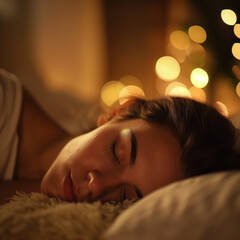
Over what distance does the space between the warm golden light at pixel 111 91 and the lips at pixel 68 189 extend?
2.43 m

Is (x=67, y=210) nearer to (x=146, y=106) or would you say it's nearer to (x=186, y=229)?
(x=186, y=229)

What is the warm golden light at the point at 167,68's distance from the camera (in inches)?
115

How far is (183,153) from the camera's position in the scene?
751 millimetres

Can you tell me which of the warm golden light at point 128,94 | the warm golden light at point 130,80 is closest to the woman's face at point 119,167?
the warm golden light at point 128,94

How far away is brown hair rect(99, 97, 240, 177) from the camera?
2.41 ft

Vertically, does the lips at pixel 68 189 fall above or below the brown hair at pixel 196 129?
below

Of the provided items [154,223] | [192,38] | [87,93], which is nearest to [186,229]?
[154,223]

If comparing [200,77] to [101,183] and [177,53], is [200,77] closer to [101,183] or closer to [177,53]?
[177,53]

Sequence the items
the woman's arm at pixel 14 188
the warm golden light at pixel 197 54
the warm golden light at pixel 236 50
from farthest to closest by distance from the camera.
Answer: the warm golden light at pixel 197 54 → the warm golden light at pixel 236 50 → the woman's arm at pixel 14 188

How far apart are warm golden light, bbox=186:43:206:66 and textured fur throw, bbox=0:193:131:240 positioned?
Answer: 2090 mm

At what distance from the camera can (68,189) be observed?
73 centimetres

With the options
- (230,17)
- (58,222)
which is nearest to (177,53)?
(230,17)

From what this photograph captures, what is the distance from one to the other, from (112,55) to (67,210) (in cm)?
302

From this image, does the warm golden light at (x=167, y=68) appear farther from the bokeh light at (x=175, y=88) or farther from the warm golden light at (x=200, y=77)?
the warm golden light at (x=200, y=77)
